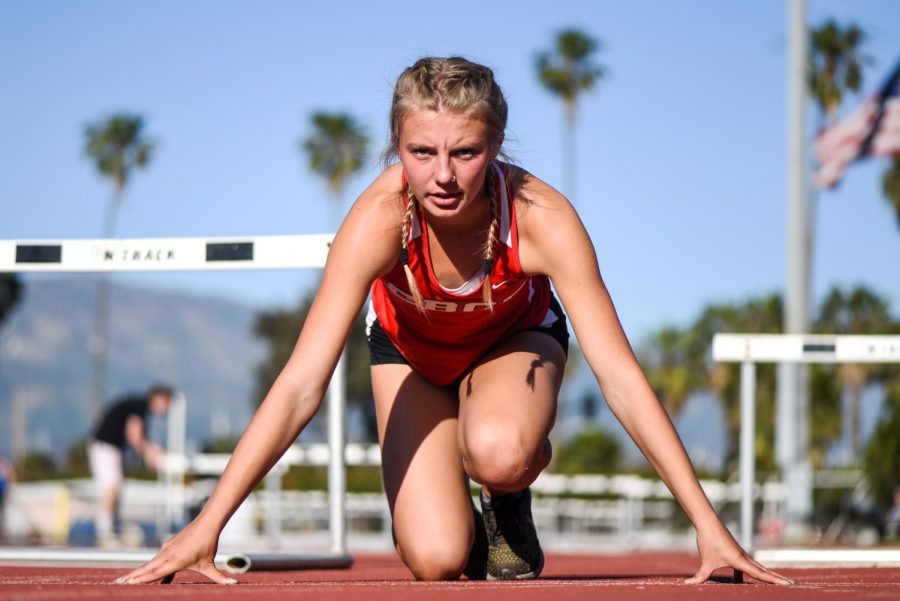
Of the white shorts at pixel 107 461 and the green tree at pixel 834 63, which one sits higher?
the green tree at pixel 834 63

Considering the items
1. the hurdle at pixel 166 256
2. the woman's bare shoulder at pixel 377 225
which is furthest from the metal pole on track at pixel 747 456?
the woman's bare shoulder at pixel 377 225

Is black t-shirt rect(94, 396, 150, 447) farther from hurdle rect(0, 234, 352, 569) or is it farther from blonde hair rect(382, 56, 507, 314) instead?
blonde hair rect(382, 56, 507, 314)

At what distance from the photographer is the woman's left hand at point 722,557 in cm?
323

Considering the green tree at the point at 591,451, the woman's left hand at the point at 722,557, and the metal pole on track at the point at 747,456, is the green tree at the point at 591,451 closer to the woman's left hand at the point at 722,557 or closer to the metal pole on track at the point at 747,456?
the metal pole on track at the point at 747,456

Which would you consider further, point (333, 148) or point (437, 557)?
point (333, 148)

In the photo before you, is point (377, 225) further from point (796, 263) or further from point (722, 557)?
point (796, 263)

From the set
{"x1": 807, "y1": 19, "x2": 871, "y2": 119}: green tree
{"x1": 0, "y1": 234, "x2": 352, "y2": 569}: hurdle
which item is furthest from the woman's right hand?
{"x1": 807, "y1": 19, "x2": 871, "y2": 119}: green tree

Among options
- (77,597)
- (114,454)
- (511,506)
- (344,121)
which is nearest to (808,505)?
(114,454)

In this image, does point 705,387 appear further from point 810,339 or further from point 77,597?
point 77,597

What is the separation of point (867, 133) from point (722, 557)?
13.4 metres

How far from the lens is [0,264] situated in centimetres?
573

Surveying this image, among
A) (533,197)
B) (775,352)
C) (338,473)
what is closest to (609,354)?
(533,197)

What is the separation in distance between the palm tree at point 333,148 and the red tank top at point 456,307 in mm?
48680

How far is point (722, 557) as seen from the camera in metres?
3.28
